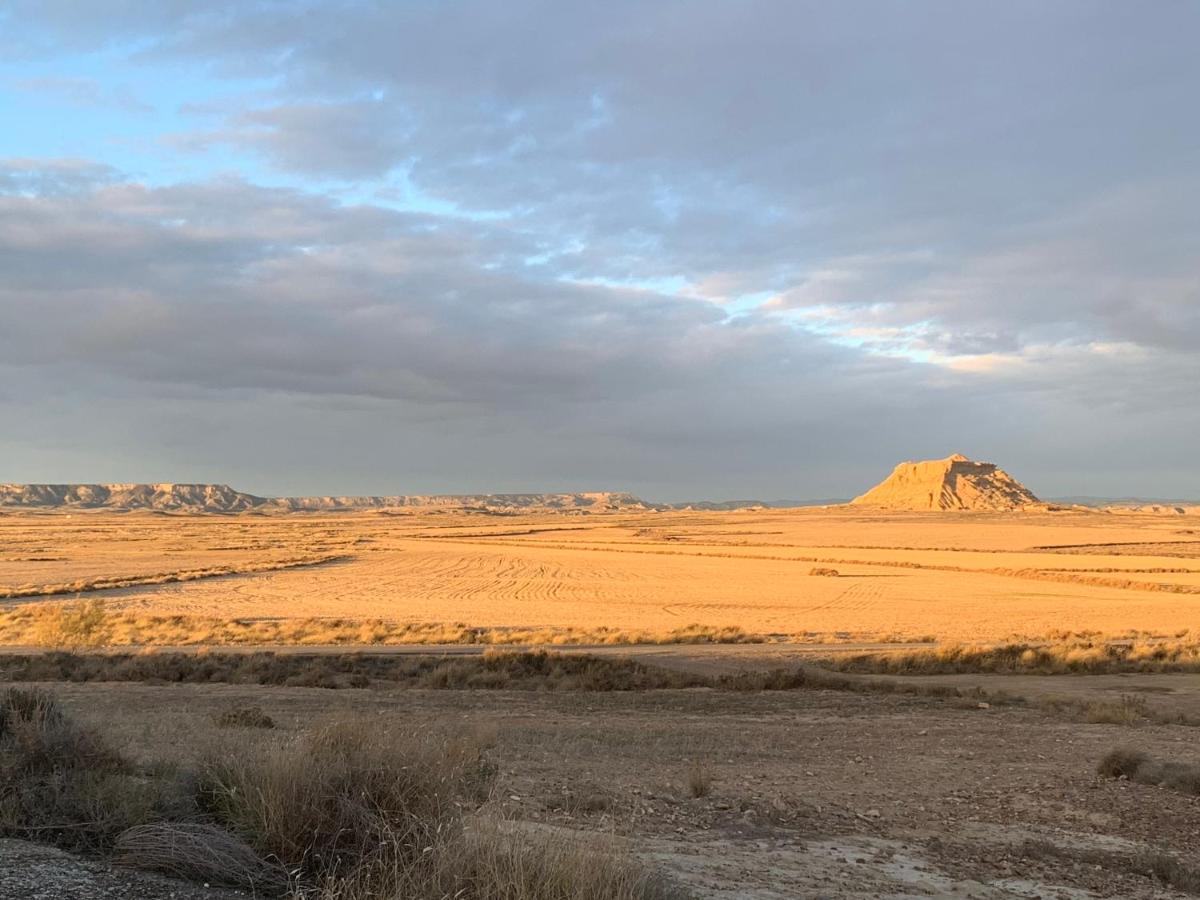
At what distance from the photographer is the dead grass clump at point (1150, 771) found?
36.4 feet

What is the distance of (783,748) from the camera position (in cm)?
1348

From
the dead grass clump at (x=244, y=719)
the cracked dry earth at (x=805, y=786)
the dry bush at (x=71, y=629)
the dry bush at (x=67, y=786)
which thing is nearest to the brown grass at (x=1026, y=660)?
the cracked dry earth at (x=805, y=786)

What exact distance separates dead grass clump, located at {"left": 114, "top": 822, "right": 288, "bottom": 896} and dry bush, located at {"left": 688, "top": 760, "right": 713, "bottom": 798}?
5432mm

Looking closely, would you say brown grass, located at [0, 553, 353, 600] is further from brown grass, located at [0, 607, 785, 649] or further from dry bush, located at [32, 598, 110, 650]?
dry bush, located at [32, 598, 110, 650]

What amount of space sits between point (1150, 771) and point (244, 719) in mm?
12342

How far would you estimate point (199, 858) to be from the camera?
535 centimetres

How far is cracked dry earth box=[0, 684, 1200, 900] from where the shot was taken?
7.61 m

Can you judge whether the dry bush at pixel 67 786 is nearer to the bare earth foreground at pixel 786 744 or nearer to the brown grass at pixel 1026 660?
the bare earth foreground at pixel 786 744

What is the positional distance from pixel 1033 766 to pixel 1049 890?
522 cm

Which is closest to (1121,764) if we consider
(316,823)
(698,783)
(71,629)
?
(698,783)

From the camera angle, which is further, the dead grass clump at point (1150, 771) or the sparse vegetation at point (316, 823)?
the dead grass clump at point (1150, 771)

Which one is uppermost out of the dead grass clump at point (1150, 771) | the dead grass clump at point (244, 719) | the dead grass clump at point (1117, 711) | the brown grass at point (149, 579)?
the dead grass clump at point (1150, 771)

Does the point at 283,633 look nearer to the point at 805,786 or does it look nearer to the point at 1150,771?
the point at 805,786

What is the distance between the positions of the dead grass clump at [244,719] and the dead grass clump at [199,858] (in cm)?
783
